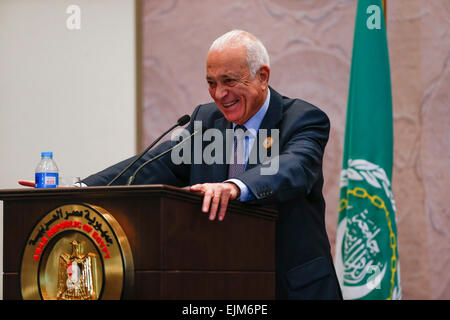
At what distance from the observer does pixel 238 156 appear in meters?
2.32

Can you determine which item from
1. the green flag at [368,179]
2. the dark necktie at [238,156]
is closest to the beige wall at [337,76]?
the green flag at [368,179]

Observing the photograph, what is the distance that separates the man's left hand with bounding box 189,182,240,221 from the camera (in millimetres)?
1805

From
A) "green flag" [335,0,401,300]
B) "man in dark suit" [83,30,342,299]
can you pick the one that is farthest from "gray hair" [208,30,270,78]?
"green flag" [335,0,401,300]

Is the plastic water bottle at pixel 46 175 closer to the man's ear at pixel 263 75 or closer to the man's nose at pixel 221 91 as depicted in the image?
the man's nose at pixel 221 91

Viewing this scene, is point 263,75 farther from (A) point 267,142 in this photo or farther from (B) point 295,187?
(B) point 295,187

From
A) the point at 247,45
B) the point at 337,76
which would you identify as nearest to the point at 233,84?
the point at 247,45

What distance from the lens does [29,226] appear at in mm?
1844

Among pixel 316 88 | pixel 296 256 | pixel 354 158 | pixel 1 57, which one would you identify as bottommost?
pixel 296 256

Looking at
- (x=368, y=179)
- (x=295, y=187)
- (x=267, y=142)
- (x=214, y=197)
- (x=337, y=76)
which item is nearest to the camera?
(x=214, y=197)

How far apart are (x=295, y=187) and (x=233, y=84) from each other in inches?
19.4

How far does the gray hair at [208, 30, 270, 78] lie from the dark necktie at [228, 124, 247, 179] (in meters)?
0.23

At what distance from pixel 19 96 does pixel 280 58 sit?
1920mm
